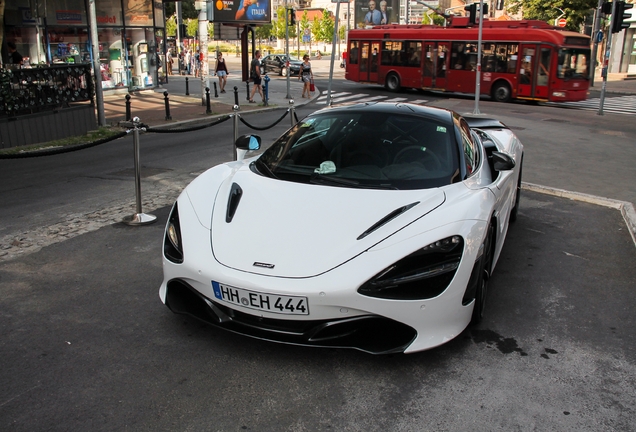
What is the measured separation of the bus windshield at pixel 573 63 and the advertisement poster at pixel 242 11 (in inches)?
545

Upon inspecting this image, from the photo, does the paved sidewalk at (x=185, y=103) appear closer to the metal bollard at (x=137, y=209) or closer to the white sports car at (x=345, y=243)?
the metal bollard at (x=137, y=209)

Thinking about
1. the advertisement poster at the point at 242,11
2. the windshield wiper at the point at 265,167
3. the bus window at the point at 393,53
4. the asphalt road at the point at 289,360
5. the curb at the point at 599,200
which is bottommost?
the curb at the point at 599,200

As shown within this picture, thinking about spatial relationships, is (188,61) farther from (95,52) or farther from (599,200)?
(599,200)

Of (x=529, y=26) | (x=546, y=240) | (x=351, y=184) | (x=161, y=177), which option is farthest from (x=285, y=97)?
(x=351, y=184)

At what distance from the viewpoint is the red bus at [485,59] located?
78.7 feet

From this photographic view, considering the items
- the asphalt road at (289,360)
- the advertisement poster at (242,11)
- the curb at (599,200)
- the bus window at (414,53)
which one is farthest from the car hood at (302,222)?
the advertisement poster at (242,11)

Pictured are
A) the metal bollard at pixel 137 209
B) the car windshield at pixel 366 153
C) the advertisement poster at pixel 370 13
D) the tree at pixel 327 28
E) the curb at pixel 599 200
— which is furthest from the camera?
the tree at pixel 327 28

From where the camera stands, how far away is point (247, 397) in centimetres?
334

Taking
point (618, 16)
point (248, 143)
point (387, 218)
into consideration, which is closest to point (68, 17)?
point (618, 16)

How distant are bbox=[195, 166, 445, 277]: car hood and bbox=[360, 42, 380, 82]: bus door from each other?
27791 mm

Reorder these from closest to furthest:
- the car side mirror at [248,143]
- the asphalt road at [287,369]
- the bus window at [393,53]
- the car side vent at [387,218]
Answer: the asphalt road at [287,369]
the car side vent at [387,218]
the car side mirror at [248,143]
the bus window at [393,53]

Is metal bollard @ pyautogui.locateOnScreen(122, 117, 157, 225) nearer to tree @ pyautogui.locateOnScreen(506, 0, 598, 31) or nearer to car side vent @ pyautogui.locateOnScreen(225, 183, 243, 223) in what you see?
car side vent @ pyautogui.locateOnScreen(225, 183, 243, 223)

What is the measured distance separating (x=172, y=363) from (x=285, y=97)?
23465 millimetres

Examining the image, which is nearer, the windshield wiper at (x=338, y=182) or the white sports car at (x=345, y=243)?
the white sports car at (x=345, y=243)
